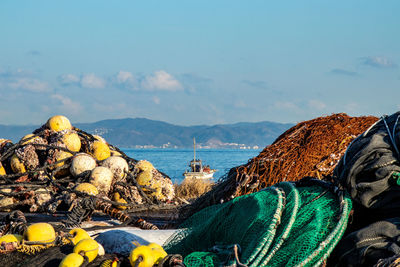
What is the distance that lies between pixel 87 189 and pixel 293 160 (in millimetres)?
3817

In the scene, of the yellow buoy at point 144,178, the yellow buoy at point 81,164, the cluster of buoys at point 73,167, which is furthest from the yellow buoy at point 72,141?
the yellow buoy at point 144,178

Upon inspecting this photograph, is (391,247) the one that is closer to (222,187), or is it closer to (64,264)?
(64,264)

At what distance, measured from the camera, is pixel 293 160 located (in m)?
5.89

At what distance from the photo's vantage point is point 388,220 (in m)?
3.37

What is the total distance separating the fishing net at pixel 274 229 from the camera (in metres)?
3.34

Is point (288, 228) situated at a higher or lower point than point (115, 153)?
lower

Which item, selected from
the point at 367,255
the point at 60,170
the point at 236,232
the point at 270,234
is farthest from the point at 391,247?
the point at 60,170

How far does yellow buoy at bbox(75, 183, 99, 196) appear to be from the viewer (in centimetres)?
826

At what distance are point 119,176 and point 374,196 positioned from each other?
6.22 meters

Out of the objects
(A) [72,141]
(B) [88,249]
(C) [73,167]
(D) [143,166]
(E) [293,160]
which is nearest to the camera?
(B) [88,249]

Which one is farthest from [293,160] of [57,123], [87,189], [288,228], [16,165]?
[57,123]

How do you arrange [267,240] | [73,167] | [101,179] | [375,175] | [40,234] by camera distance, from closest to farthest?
[267,240], [375,175], [40,234], [101,179], [73,167]

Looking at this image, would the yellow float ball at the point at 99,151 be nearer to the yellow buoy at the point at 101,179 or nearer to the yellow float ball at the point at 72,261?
the yellow buoy at the point at 101,179

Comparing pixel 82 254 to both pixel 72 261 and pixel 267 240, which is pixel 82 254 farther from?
pixel 267 240
